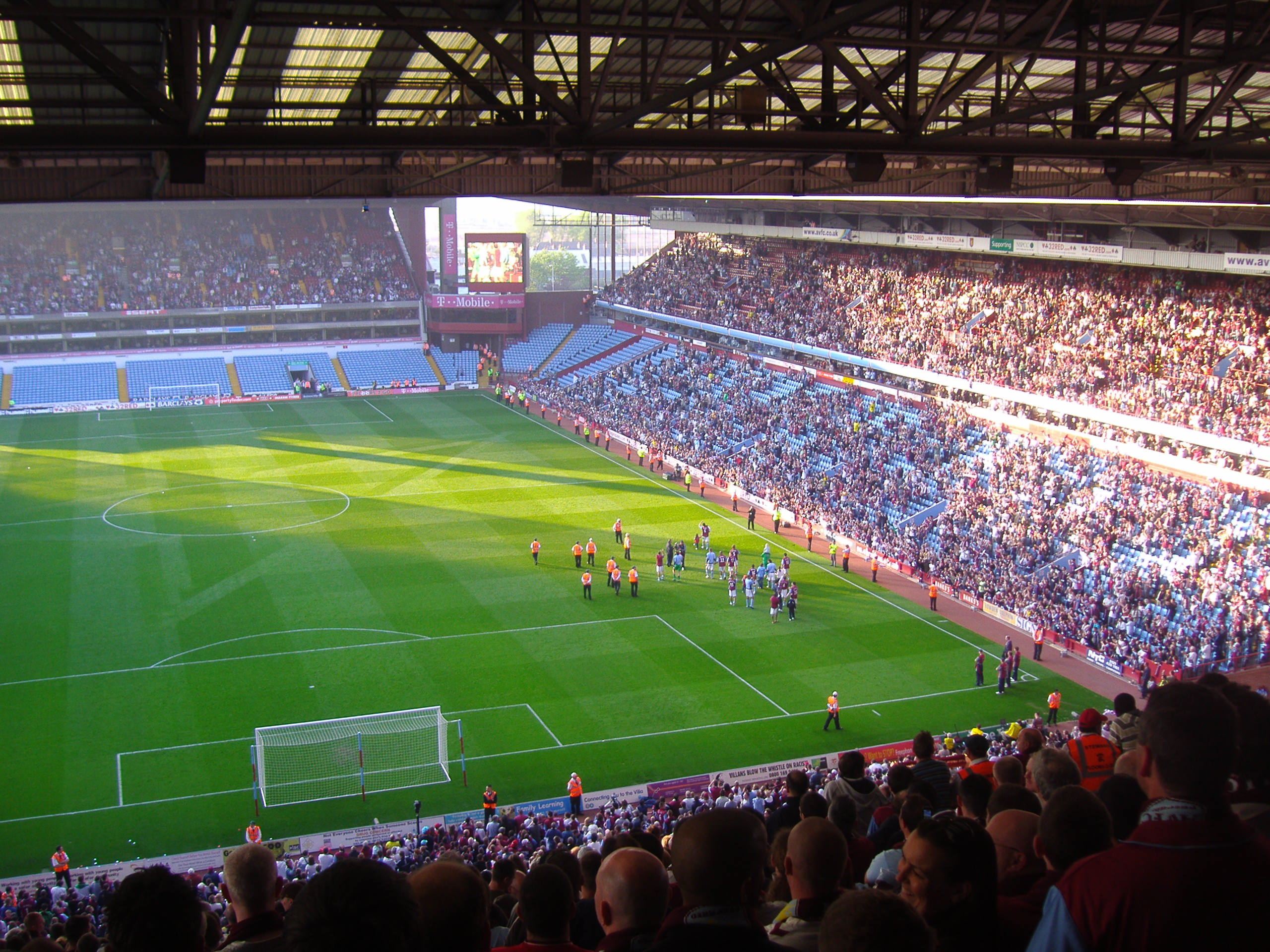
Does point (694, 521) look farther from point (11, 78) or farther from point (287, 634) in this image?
point (11, 78)

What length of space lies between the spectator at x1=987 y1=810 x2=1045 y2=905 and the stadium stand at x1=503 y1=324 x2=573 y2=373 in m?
68.0

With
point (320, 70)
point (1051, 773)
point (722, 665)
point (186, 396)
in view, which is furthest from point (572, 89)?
point (186, 396)

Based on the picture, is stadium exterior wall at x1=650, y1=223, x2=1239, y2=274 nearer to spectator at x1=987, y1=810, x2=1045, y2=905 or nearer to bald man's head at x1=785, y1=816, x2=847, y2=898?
spectator at x1=987, y1=810, x2=1045, y2=905

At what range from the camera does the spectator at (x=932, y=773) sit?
26.8 ft

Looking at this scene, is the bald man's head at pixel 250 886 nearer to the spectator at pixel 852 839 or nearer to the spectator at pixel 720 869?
the spectator at pixel 720 869

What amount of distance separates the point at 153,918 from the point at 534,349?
71.7 meters

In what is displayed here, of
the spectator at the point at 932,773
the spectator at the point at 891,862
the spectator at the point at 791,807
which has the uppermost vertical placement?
the spectator at the point at 891,862

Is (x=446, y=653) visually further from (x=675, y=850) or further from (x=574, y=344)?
(x=574, y=344)

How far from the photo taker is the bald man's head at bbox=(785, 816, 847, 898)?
165 inches

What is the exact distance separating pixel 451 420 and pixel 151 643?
105 feet

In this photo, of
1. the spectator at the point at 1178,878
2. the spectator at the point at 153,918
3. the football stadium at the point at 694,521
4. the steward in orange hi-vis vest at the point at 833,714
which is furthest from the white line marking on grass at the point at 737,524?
the spectator at the point at 153,918

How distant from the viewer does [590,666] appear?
27188mm

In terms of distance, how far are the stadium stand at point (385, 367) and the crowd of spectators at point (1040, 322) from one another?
1931cm

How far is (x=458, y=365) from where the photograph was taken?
239 feet
